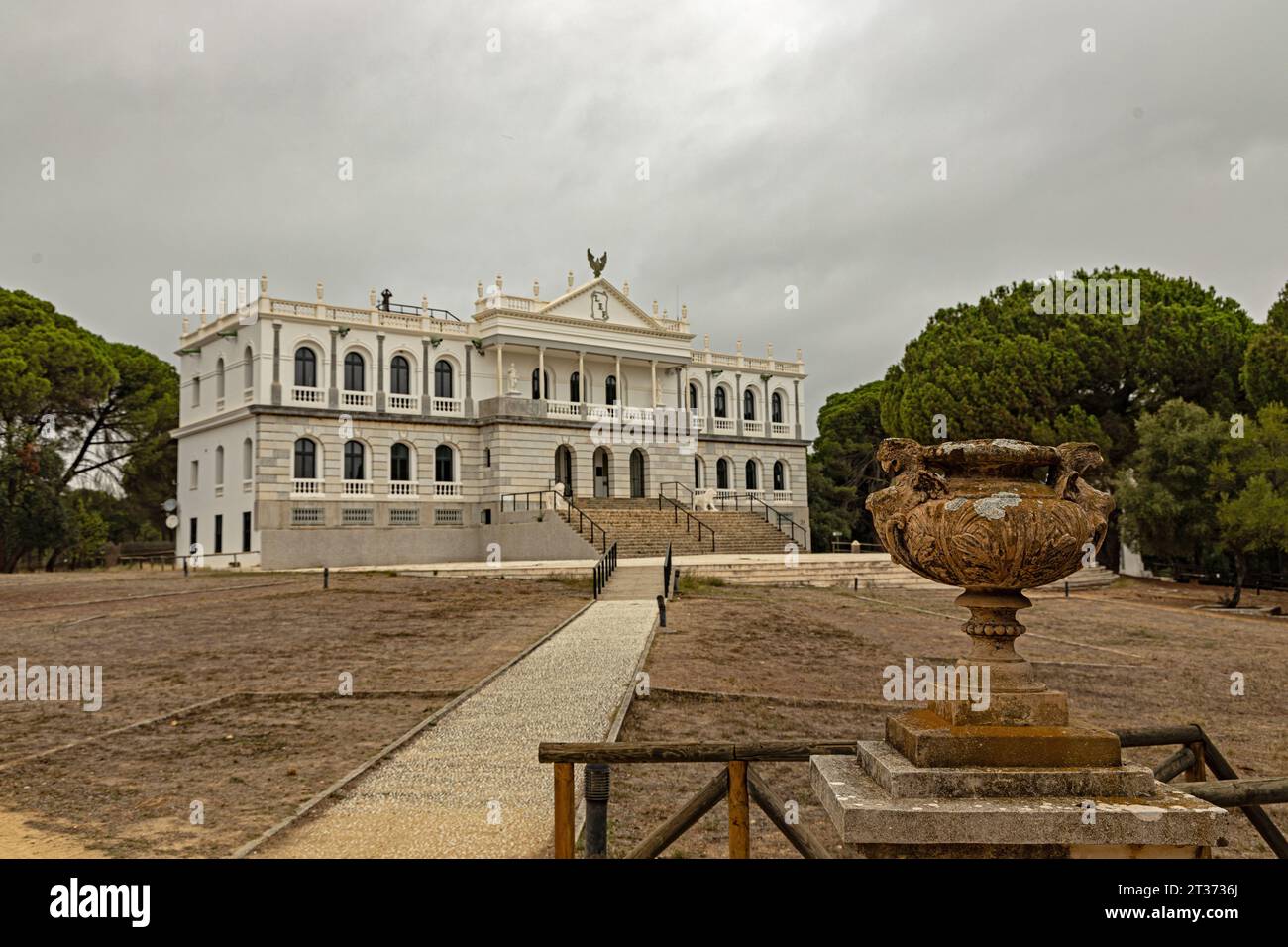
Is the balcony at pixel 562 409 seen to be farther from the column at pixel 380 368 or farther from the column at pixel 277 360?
the column at pixel 277 360

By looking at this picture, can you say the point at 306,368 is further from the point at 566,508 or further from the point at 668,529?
the point at 668,529

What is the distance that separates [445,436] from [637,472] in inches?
Answer: 359

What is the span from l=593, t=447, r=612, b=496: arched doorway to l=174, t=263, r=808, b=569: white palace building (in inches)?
3.4

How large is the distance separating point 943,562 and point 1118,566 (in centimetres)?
3869

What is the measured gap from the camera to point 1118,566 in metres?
38.3

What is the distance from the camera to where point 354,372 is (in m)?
39.3

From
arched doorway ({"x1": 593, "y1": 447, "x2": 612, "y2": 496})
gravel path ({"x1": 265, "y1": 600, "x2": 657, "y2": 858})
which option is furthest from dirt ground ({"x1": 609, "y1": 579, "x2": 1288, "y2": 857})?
arched doorway ({"x1": 593, "y1": 447, "x2": 612, "y2": 496})

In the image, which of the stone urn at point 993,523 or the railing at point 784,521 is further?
the railing at point 784,521

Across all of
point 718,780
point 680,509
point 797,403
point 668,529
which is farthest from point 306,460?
point 718,780

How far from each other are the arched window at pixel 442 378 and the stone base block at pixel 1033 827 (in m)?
39.1

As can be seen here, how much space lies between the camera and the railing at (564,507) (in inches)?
1314

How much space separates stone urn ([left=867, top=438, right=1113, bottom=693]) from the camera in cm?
369

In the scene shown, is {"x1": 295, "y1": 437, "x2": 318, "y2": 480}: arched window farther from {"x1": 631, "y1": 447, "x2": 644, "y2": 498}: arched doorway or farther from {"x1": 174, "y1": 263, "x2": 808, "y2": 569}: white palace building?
{"x1": 631, "y1": 447, "x2": 644, "y2": 498}: arched doorway

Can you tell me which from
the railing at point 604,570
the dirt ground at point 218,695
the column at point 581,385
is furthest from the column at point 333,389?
the railing at point 604,570
